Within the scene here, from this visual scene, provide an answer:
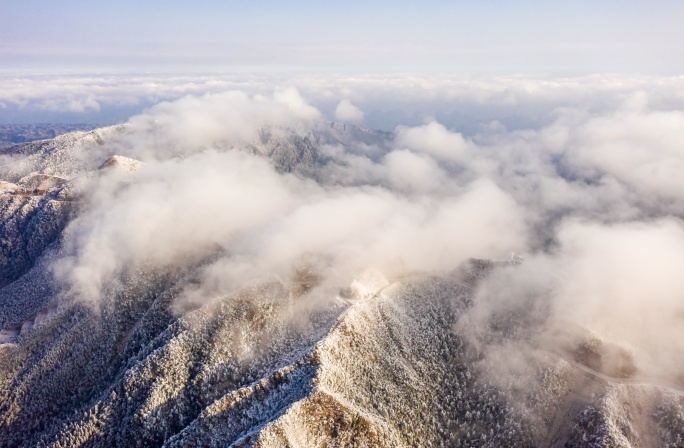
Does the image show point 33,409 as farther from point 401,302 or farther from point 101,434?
point 401,302

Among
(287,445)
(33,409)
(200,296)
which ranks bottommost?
(33,409)

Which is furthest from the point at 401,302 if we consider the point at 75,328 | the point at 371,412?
the point at 75,328

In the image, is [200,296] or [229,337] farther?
[200,296]

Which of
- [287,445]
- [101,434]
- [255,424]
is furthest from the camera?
[101,434]

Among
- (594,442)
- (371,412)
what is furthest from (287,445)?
(594,442)

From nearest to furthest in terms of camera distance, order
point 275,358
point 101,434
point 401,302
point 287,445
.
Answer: point 287,445, point 101,434, point 275,358, point 401,302

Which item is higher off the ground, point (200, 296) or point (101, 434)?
point (200, 296)
